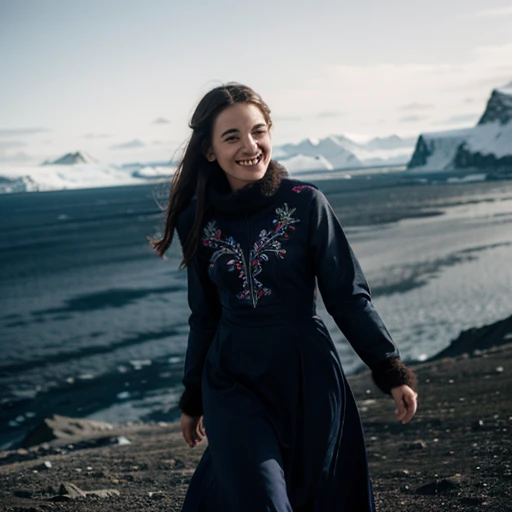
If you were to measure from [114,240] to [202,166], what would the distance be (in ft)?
175

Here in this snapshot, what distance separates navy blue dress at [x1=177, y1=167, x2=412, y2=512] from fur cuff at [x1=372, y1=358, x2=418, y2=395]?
1 centimetres

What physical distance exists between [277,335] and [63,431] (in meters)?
9.25

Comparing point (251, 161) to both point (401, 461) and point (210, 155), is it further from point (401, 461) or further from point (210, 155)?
point (401, 461)

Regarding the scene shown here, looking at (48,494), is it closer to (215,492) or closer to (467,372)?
(215,492)

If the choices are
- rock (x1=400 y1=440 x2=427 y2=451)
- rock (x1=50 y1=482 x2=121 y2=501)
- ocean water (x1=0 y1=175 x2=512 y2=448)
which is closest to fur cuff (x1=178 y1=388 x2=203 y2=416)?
ocean water (x1=0 y1=175 x2=512 y2=448)

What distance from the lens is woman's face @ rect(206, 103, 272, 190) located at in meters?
2.88

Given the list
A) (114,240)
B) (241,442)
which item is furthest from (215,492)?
(114,240)

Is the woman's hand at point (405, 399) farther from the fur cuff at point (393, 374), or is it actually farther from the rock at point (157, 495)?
the rock at point (157, 495)

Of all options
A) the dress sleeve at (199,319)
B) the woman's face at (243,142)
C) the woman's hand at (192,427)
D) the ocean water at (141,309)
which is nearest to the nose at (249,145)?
the woman's face at (243,142)

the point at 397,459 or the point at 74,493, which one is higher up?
the point at 74,493

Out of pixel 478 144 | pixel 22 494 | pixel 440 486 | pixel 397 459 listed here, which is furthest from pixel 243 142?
pixel 478 144

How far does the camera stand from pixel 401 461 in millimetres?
6074

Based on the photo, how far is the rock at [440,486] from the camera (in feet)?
15.5

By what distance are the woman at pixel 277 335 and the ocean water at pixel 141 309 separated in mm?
892
